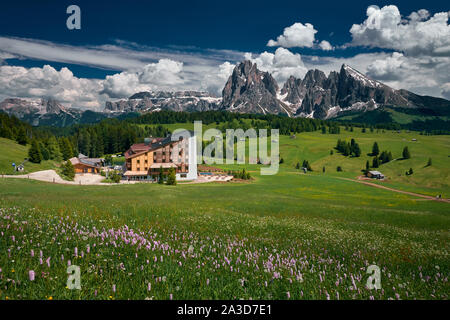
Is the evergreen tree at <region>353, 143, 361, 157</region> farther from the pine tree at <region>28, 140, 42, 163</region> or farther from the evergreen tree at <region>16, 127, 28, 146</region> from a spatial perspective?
the evergreen tree at <region>16, 127, 28, 146</region>

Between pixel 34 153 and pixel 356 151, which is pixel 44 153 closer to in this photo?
pixel 34 153

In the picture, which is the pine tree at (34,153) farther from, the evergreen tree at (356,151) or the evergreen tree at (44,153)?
the evergreen tree at (356,151)

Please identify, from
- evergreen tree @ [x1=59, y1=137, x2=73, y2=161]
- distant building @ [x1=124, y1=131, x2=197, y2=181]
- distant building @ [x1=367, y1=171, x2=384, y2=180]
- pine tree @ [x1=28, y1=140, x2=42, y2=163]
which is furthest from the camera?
distant building @ [x1=367, y1=171, x2=384, y2=180]

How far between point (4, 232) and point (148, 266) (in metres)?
4.48

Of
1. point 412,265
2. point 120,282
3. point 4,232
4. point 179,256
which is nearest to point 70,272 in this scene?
point 120,282

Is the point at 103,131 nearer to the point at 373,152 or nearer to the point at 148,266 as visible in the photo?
the point at 373,152

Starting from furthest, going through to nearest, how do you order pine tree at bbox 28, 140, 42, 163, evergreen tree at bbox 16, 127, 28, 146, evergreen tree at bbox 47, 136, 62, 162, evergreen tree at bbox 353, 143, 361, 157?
evergreen tree at bbox 353, 143, 361, 157
evergreen tree at bbox 16, 127, 28, 146
evergreen tree at bbox 47, 136, 62, 162
pine tree at bbox 28, 140, 42, 163

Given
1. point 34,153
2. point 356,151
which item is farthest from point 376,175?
point 34,153

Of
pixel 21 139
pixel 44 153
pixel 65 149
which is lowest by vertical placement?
pixel 44 153

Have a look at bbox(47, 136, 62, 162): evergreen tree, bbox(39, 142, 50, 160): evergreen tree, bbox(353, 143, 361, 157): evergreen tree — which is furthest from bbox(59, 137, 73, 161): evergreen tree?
bbox(353, 143, 361, 157): evergreen tree

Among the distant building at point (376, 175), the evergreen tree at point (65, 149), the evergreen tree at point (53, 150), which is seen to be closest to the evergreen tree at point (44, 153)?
the evergreen tree at point (53, 150)

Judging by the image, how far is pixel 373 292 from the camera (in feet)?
17.7
